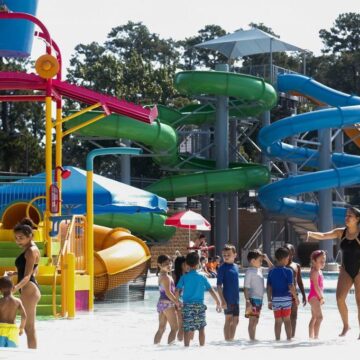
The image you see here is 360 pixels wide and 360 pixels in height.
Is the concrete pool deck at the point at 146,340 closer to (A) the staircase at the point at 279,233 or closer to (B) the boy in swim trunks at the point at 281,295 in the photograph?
(B) the boy in swim trunks at the point at 281,295

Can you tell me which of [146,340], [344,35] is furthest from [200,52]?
[146,340]

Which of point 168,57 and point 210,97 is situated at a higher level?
point 168,57

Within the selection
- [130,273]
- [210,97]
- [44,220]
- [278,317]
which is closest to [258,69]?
[210,97]

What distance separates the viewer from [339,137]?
41.0m

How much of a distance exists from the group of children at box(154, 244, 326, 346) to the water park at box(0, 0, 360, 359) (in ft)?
0.87

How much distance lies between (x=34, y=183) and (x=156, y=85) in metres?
37.4

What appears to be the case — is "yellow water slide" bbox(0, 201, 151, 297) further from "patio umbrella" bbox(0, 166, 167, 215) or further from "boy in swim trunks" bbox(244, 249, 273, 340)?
"boy in swim trunks" bbox(244, 249, 273, 340)

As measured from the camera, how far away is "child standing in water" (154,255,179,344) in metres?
11.0

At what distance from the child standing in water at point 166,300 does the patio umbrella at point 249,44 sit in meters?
29.5

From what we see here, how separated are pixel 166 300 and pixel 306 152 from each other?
2788cm

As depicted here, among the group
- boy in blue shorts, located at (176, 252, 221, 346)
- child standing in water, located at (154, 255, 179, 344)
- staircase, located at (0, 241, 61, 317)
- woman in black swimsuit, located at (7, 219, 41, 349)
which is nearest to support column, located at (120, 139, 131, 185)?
staircase, located at (0, 241, 61, 317)

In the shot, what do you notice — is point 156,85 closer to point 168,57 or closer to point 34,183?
point 168,57

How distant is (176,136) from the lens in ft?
113

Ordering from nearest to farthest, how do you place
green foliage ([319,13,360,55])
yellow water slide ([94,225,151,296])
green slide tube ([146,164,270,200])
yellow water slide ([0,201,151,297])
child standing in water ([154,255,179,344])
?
1. child standing in water ([154,255,179,344])
2. yellow water slide ([0,201,151,297])
3. yellow water slide ([94,225,151,296])
4. green slide tube ([146,164,270,200])
5. green foliage ([319,13,360,55])
